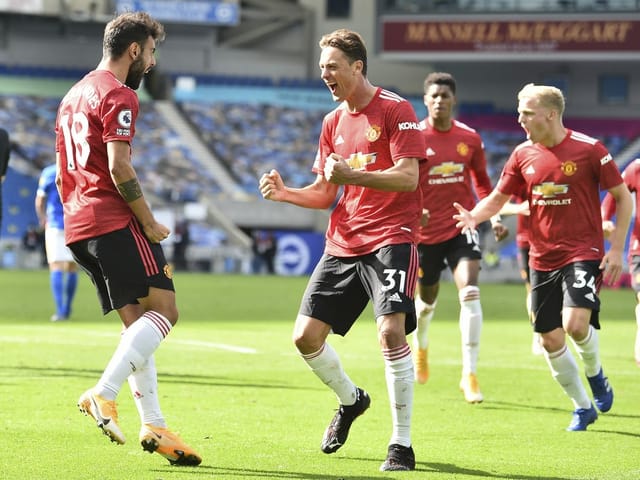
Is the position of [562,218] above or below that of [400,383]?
above

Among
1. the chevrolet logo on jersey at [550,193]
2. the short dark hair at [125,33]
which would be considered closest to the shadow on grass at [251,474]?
the short dark hair at [125,33]

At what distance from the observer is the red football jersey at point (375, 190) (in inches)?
271

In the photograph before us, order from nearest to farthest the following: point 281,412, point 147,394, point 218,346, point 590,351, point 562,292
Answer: point 147,394
point 562,292
point 590,351
point 281,412
point 218,346

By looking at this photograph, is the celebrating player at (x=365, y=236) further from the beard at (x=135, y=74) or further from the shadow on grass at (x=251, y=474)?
the beard at (x=135, y=74)

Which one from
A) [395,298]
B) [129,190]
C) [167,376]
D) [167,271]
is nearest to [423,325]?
[167,376]

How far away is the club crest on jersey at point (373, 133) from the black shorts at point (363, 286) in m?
0.64

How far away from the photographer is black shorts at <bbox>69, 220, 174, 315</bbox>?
21.4 feet

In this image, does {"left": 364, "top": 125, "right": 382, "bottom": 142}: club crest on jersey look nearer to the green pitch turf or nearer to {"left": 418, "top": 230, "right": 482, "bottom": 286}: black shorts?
the green pitch turf

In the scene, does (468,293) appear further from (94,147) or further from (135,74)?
(94,147)

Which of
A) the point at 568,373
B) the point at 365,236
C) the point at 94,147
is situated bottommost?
the point at 568,373

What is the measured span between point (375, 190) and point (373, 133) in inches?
13.0

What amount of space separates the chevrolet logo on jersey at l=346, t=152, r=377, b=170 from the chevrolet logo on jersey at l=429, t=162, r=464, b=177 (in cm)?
390

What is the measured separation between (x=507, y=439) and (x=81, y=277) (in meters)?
23.3

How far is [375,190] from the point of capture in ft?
22.9
